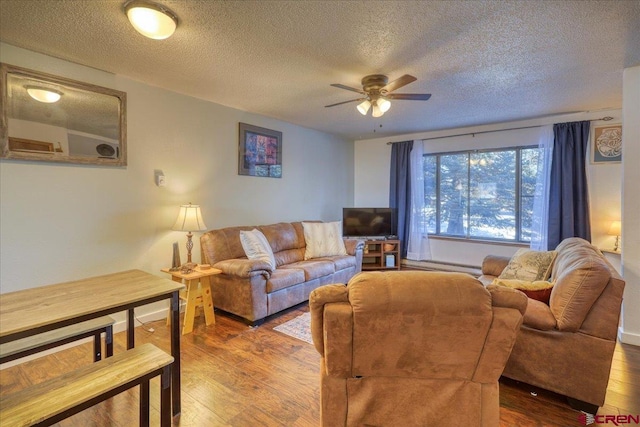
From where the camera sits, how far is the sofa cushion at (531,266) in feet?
8.82

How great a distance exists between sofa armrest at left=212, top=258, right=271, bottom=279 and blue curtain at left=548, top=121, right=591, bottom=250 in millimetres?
3921

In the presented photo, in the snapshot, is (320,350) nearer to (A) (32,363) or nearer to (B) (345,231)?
(A) (32,363)

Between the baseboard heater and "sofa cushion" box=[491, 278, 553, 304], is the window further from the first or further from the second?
"sofa cushion" box=[491, 278, 553, 304]

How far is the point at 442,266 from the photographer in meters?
5.31

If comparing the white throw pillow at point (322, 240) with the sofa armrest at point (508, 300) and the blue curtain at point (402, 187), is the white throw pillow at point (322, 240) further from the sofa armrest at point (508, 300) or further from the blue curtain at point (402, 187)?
the sofa armrest at point (508, 300)

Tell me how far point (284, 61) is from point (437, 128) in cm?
342

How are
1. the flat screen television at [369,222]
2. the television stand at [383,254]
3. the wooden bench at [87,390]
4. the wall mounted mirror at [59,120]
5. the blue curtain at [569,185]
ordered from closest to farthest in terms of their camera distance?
the wooden bench at [87,390], the wall mounted mirror at [59,120], the blue curtain at [569,185], the television stand at [383,254], the flat screen television at [369,222]

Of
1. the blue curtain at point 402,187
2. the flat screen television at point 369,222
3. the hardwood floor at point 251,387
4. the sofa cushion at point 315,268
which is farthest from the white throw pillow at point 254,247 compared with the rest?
the blue curtain at point 402,187

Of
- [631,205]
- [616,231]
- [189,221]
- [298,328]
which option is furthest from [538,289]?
[189,221]

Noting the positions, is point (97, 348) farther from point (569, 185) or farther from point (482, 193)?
point (569, 185)

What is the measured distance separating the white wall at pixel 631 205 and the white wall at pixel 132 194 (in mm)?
3891

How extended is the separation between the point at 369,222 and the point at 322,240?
126cm

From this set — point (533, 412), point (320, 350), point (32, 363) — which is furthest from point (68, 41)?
point (533, 412)

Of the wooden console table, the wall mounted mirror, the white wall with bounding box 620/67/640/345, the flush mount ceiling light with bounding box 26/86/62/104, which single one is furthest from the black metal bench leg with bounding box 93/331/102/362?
the white wall with bounding box 620/67/640/345
